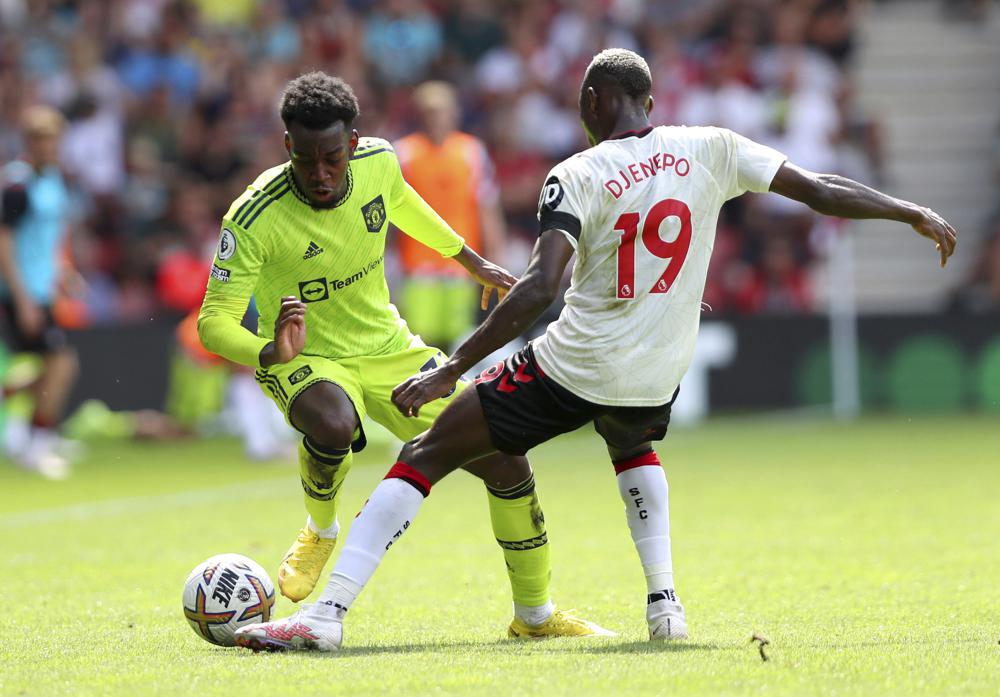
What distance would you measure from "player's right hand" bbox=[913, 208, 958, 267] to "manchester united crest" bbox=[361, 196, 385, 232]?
7.00 feet

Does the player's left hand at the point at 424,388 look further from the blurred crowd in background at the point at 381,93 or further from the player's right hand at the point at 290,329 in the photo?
the blurred crowd in background at the point at 381,93

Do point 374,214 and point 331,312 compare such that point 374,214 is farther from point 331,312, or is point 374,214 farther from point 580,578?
point 580,578

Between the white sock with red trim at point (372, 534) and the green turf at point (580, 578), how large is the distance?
23 cm

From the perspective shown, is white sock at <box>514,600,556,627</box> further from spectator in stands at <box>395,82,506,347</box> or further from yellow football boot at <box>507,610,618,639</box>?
spectator in stands at <box>395,82,506,347</box>

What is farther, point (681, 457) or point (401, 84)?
point (401, 84)

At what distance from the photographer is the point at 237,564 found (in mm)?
5766

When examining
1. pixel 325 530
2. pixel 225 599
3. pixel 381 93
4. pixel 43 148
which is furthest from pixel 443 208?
pixel 225 599

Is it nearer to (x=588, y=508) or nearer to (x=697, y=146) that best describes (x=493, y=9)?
(x=588, y=508)

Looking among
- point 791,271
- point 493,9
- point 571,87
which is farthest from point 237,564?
point 493,9

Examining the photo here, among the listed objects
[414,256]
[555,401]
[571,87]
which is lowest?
[555,401]

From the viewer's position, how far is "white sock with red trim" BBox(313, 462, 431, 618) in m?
5.25

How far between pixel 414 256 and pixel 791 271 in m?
4.94

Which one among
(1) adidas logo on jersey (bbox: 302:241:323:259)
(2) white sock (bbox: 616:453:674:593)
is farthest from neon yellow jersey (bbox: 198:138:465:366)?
(2) white sock (bbox: 616:453:674:593)

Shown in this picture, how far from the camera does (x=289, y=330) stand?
551 centimetres
